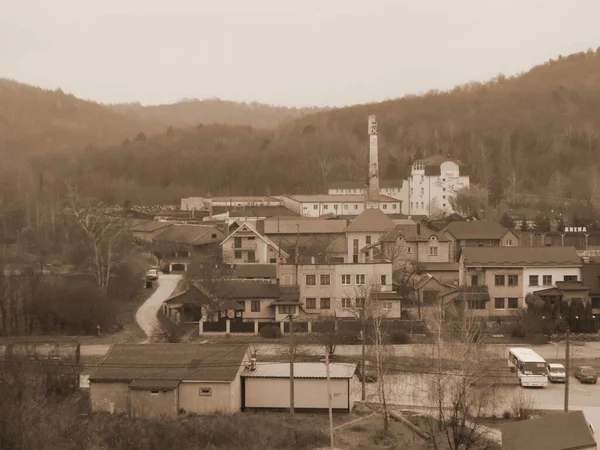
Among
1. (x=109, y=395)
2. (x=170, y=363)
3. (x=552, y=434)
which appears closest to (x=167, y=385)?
(x=170, y=363)

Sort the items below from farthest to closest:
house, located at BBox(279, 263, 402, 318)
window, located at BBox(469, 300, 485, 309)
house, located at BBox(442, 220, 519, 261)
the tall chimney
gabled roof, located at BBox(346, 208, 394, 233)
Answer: the tall chimney → gabled roof, located at BBox(346, 208, 394, 233) → house, located at BBox(442, 220, 519, 261) → house, located at BBox(279, 263, 402, 318) → window, located at BBox(469, 300, 485, 309)

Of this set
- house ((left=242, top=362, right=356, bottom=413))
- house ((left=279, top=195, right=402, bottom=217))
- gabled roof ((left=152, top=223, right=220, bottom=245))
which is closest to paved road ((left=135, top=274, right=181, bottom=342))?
gabled roof ((left=152, top=223, right=220, bottom=245))

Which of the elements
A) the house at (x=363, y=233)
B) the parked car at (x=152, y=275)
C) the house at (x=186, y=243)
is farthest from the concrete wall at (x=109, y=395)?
the house at (x=186, y=243)

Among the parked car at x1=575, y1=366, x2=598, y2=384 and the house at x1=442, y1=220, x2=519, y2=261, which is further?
the house at x1=442, y1=220, x2=519, y2=261

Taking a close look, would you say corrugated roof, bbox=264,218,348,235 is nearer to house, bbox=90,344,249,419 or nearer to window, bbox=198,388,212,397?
house, bbox=90,344,249,419

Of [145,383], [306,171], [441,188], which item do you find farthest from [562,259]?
[306,171]

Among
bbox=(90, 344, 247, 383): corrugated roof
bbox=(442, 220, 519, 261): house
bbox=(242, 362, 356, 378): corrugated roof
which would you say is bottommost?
bbox=(242, 362, 356, 378): corrugated roof
